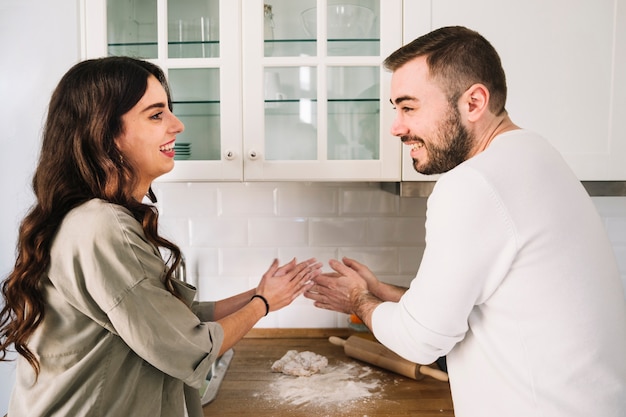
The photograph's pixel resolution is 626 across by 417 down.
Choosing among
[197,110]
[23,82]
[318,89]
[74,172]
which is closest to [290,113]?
[318,89]

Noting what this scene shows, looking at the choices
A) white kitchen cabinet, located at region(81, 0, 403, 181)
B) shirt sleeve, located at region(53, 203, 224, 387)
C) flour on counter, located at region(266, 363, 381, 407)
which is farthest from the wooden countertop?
white kitchen cabinet, located at region(81, 0, 403, 181)

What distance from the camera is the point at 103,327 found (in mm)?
976

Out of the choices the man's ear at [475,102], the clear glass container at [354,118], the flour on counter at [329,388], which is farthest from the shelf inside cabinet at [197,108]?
the flour on counter at [329,388]

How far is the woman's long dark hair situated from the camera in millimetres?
969

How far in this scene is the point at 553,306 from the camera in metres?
0.95

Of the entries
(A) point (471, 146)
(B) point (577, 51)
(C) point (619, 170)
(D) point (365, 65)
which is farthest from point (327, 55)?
(C) point (619, 170)

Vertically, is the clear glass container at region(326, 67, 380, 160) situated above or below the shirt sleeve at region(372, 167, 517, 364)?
above

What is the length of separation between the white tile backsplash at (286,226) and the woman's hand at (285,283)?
45cm

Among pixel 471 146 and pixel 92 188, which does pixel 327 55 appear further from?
pixel 92 188

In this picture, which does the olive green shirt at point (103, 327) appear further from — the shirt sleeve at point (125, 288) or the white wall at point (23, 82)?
the white wall at point (23, 82)

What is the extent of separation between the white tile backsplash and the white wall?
1.53 feet

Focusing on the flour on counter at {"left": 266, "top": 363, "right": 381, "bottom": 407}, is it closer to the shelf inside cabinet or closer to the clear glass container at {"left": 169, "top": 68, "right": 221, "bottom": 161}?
the clear glass container at {"left": 169, "top": 68, "right": 221, "bottom": 161}

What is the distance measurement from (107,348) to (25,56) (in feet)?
3.70

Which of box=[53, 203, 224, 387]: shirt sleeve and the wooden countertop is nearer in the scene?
box=[53, 203, 224, 387]: shirt sleeve
